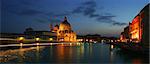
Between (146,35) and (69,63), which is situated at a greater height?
(146,35)

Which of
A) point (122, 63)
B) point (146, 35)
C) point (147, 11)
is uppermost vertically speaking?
point (147, 11)

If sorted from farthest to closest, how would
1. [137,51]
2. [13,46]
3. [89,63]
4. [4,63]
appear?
[13,46] < [137,51] < [89,63] < [4,63]

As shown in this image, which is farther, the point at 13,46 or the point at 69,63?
the point at 13,46

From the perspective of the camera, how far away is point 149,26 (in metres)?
71.6

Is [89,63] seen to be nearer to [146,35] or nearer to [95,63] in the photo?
[95,63]

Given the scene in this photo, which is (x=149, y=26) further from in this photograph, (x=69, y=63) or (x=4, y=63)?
(x=4, y=63)

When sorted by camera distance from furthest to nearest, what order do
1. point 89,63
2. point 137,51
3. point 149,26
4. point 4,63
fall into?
point 149,26 → point 137,51 → point 89,63 → point 4,63

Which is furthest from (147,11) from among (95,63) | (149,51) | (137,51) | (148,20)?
(95,63)

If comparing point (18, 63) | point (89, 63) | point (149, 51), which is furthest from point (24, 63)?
point (149, 51)

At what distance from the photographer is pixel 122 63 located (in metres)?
36.5

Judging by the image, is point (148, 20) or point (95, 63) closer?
point (95, 63)

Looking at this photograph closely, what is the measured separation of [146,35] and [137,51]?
23388 mm

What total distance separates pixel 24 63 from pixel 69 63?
18.2 feet

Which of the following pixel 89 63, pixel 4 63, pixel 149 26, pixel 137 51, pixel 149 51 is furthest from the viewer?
pixel 149 26
